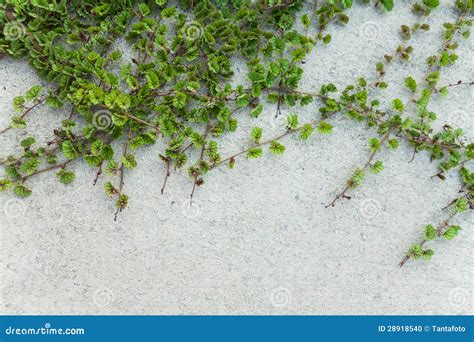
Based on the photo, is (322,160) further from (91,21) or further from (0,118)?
(0,118)

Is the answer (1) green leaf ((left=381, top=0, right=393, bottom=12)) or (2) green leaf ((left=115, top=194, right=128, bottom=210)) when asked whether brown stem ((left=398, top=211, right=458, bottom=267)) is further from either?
(2) green leaf ((left=115, top=194, right=128, bottom=210))

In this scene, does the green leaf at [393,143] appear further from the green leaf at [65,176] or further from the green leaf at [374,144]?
the green leaf at [65,176]

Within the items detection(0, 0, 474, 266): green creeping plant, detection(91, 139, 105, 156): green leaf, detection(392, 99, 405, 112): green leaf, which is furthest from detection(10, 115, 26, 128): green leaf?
detection(392, 99, 405, 112): green leaf

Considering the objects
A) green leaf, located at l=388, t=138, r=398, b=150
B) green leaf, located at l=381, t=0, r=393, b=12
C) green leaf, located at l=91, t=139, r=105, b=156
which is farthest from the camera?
green leaf, located at l=381, t=0, r=393, b=12

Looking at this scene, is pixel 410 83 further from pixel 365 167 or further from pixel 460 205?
pixel 460 205

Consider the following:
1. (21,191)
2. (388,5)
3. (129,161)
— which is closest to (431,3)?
(388,5)

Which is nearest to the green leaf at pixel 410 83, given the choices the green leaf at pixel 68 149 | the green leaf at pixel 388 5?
the green leaf at pixel 388 5

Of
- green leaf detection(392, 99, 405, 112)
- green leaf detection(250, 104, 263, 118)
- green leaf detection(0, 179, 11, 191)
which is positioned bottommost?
green leaf detection(0, 179, 11, 191)
